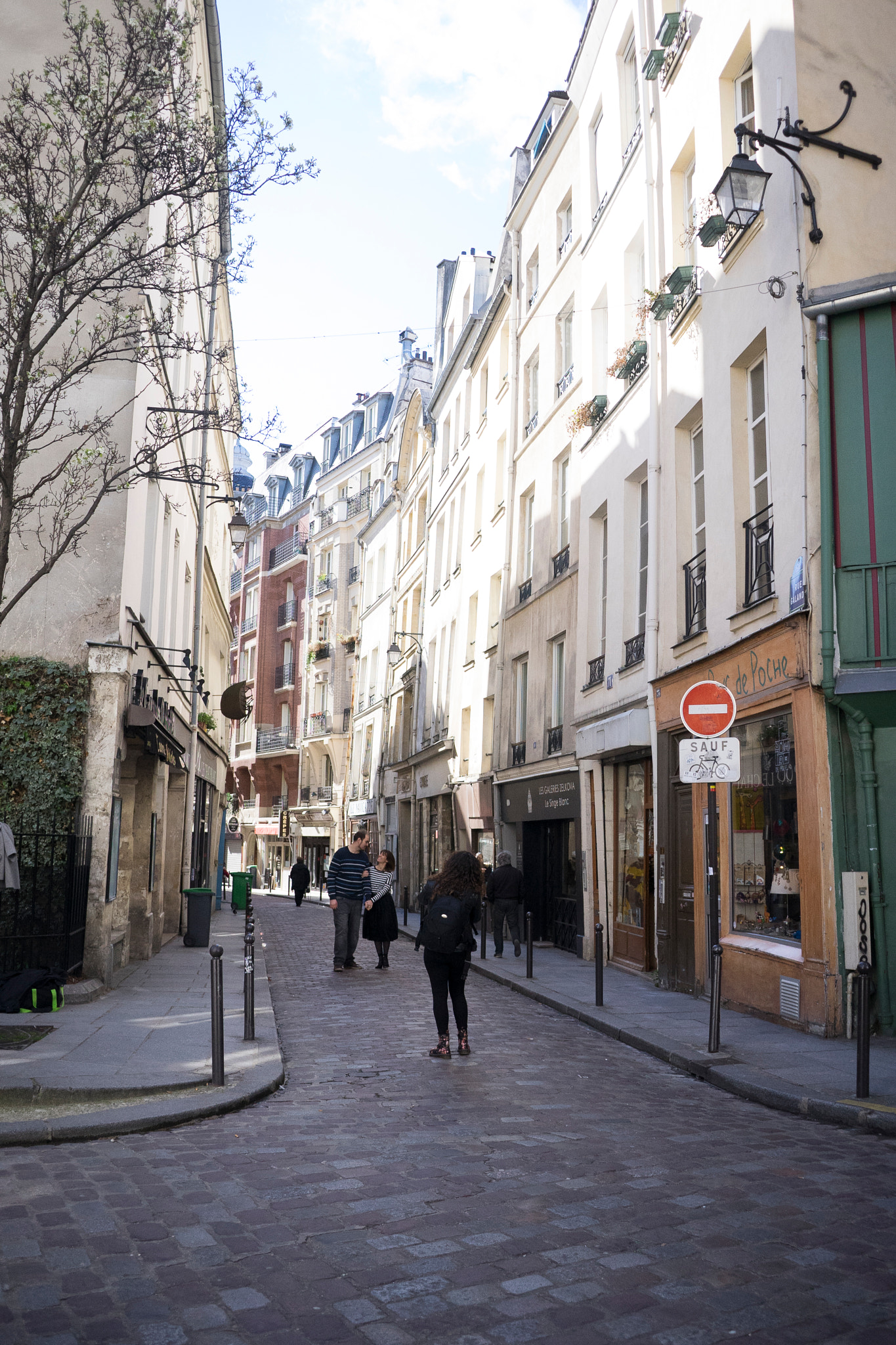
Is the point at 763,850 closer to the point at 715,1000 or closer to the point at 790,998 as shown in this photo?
the point at 790,998

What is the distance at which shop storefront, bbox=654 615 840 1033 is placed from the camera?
9.76 meters

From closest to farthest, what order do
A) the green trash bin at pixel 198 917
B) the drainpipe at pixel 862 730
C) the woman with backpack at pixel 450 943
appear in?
the woman with backpack at pixel 450 943 → the drainpipe at pixel 862 730 → the green trash bin at pixel 198 917

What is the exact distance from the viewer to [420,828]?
32719mm

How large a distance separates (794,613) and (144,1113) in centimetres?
657

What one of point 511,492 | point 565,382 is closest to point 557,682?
point 511,492

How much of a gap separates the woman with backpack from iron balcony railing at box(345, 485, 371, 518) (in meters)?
41.6

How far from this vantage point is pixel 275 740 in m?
56.3

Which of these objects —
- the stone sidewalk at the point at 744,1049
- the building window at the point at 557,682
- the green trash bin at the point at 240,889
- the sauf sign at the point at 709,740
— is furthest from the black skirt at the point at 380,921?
the green trash bin at the point at 240,889

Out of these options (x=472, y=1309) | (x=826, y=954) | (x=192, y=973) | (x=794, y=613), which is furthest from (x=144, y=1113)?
(x=192, y=973)

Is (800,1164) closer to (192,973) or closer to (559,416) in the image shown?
(192,973)

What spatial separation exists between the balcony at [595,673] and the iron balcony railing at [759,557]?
5.58 m

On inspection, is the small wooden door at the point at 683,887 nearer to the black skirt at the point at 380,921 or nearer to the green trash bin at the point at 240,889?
the black skirt at the point at 380,921

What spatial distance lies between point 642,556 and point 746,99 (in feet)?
18.9

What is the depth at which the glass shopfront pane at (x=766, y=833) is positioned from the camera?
10.5 metres
